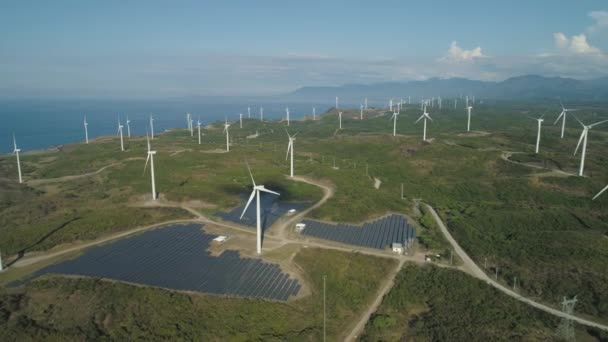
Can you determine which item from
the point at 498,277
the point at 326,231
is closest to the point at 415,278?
the point at 498,277

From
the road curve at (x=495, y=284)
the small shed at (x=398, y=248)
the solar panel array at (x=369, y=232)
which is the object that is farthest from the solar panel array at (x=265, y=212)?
the road curve at (x=495, y=284)

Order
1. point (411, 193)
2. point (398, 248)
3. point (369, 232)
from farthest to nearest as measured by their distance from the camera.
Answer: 1. point (411, 193)
2. point (369, 232)
3. point (398, 248)

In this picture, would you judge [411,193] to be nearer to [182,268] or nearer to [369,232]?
[369,232]

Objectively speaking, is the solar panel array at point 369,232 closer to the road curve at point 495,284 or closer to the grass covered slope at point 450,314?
the road curve at point 495,284

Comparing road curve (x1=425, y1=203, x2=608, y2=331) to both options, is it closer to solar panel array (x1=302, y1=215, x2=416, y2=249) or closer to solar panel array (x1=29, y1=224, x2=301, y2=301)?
solar panel array (x1=302, y1=215, x2=416, y2=249)

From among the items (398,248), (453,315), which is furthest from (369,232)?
(453,315)

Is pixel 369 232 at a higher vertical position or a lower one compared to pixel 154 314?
lower

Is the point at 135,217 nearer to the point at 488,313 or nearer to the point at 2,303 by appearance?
the point at 2,303

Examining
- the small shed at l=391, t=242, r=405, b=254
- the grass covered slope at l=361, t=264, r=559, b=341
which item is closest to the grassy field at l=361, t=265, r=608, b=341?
the grass covered slope at l=361, t=264, r=559, b=341
